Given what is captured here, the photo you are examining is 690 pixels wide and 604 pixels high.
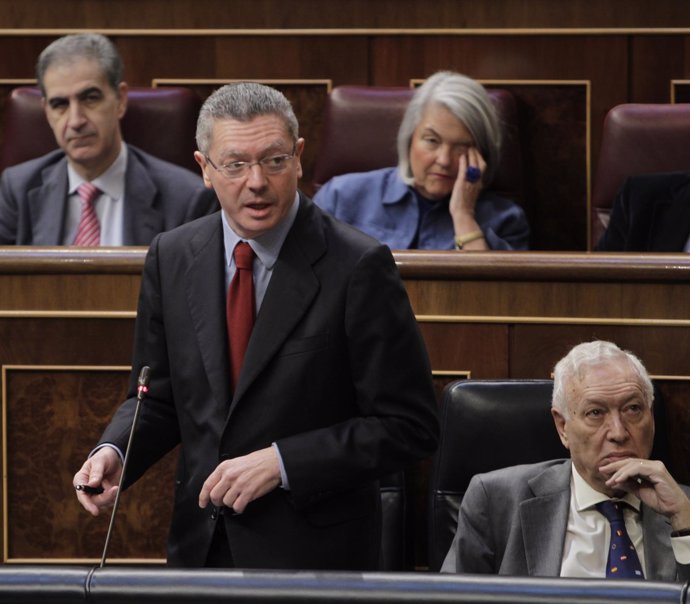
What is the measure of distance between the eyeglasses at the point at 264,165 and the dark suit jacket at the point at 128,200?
2.36ft

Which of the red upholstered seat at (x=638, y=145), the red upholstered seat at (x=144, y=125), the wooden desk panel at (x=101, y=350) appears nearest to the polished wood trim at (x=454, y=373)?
the wooden desk panel at (x=101, y=350)

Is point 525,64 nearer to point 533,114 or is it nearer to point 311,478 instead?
point 533,114

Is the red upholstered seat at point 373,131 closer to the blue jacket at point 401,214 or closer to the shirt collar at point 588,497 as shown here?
the blue jacket at point 401,214

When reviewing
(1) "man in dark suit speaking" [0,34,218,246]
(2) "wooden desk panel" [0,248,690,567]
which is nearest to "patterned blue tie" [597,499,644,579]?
(2) "wooden desk panel" [0,248,690,567]

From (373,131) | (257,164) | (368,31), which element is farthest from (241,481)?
(368,31)

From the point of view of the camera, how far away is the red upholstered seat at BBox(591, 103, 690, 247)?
67.1 inches

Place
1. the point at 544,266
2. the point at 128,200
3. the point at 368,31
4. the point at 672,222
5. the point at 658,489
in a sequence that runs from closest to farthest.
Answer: the point at 658,489 < the point at 544,266 < the point at 672,222 < the point at 128,200 < the point at 368,31

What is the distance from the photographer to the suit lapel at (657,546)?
110cm

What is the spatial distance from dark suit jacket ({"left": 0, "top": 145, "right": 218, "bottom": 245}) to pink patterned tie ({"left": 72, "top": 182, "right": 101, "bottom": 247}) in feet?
0.08

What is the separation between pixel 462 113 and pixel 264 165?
789mm

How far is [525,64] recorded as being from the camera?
1.87 m

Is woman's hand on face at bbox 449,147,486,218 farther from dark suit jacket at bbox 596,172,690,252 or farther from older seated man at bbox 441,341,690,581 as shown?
older seated man at bbox 441,341,690,581

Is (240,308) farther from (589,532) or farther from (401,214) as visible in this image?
(401,214)

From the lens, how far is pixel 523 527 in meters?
1.12
